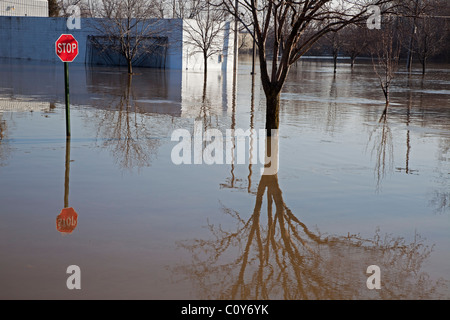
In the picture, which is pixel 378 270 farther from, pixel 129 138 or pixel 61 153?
pixel 129 138

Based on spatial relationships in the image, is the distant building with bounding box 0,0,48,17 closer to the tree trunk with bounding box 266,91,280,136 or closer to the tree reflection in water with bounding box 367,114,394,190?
the tree reflection in water with bounding box 367,114,394,190

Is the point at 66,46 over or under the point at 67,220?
over

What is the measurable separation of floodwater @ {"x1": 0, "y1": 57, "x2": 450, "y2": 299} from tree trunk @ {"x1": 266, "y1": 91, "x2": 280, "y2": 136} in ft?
1.85

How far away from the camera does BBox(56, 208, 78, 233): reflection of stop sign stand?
626cm


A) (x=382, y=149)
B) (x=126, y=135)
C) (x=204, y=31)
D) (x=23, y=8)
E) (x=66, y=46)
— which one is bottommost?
(x=382, y=149)

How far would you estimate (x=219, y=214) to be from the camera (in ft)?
23.3

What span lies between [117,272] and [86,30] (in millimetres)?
43759

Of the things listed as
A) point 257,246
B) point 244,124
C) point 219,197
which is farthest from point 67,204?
point 244,124

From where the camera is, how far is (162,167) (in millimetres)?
9555

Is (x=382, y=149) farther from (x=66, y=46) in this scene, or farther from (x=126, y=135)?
(x=66, y=46)

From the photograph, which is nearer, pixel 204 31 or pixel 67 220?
pixel 67 220

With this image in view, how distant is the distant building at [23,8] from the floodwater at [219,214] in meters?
48.7

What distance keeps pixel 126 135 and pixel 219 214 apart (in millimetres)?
5988

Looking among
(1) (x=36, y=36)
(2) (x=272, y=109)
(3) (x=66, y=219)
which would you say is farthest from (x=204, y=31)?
(3) (x=66, y=219)
